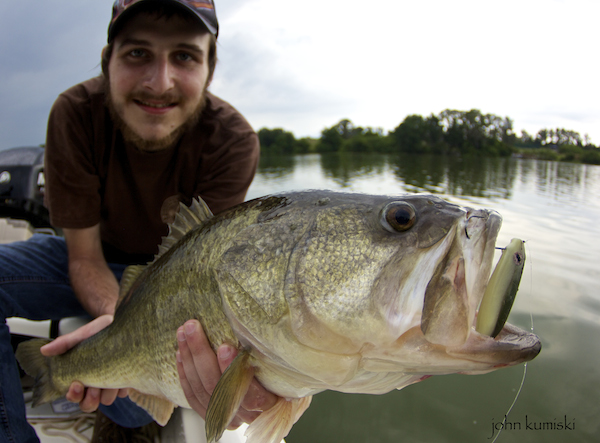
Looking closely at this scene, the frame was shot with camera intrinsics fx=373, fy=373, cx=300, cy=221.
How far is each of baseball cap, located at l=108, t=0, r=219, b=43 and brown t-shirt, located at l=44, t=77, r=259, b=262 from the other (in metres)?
0.56

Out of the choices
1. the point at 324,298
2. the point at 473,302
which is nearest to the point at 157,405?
the point at 324,298

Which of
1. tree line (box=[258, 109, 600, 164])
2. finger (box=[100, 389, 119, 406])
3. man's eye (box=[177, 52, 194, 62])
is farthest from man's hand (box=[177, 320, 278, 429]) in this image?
tree line (box=[258, 109, 600, 164])

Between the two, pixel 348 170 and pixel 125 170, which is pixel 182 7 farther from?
pixel 348 170

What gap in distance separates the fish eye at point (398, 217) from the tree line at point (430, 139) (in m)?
51.4

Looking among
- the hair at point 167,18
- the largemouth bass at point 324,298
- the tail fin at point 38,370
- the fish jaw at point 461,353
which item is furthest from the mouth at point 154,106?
the fish jaw at point 461,353

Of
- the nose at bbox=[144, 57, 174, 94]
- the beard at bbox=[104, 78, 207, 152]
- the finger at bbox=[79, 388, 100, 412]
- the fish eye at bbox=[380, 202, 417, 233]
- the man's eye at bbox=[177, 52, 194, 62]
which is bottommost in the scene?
the finger at bbox=[79, 388, 100, 412]

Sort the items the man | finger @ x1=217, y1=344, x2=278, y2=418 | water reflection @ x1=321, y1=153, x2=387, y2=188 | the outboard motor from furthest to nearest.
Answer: water reflection @ x1=321, y1=153, x2=387, y2=188 < the outboard motor < the man < finger @ x1=217, y1=344, x2=278, y2=418

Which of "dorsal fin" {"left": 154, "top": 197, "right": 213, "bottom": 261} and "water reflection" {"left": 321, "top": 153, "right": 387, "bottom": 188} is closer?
"dorsal fin" {"left": 154, "top": 197, "right": 213, "bottom": 261}

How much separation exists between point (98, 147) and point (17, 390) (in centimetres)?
166

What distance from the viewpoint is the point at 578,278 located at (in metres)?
6.46

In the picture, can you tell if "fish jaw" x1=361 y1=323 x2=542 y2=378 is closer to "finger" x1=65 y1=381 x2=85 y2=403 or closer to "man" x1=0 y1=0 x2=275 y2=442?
"finger" x1=65 y1=381 x2=85 y2=403

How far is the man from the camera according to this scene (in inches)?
101

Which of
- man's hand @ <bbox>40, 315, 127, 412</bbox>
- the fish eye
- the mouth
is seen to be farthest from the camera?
the mouth

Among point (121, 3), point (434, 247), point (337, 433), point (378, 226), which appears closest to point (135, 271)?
point (378, 226)
